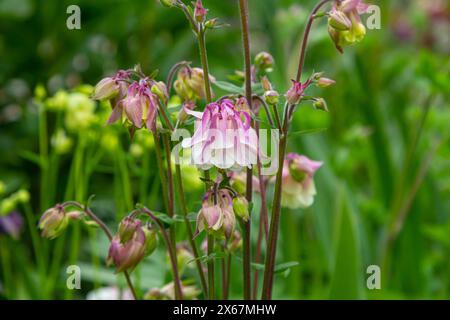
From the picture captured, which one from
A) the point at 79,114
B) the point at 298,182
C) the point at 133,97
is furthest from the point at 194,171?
the point at 133,97

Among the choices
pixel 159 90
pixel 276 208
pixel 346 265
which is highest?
pixel 159 90

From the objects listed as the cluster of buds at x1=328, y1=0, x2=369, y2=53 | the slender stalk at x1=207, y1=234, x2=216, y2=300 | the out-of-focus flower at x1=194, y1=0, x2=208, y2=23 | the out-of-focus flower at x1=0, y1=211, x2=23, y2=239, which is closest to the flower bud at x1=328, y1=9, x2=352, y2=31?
the cluster of buds at x1=328, y1=0, x2=369, y2=53

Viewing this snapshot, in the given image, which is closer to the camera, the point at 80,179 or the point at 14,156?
the point at 80,179

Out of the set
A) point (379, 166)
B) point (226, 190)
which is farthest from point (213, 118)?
point (379, 166)

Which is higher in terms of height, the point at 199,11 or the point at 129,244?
the point at 199,11

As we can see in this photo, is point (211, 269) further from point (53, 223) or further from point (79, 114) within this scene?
point (79, 114)

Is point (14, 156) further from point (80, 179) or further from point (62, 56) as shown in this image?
point (80, 179)

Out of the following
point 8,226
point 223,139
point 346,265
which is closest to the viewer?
point 223,139
